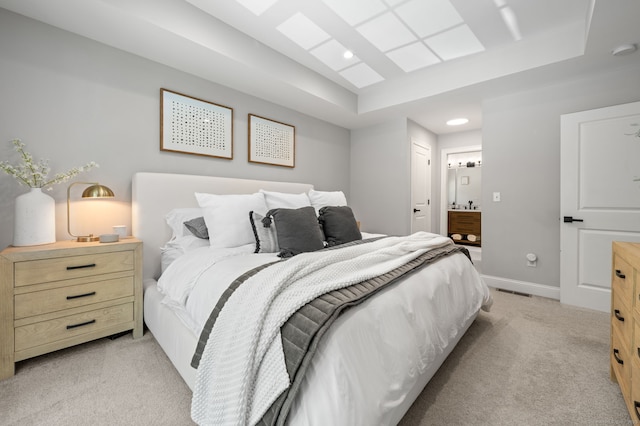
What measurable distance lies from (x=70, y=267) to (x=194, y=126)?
1.60 metres

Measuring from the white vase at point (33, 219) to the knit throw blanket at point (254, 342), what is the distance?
159 cm

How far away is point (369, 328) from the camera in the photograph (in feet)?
3.52

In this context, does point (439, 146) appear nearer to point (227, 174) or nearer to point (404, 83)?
point (404, 83)

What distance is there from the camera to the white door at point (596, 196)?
2.55 meters

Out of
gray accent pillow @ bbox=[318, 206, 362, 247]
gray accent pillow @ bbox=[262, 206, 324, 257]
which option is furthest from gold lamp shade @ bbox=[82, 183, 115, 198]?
gray accent pillow @ bbox=[318, 206, 362, 247]

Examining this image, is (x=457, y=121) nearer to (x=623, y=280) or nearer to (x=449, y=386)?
(x=623, y=280)

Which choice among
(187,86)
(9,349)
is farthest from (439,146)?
(9,349)

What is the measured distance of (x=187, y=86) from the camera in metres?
2.75

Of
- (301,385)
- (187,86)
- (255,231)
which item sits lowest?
(301,385)

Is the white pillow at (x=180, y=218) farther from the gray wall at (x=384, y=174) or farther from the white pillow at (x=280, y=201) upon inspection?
the gray wall at (x=384, y=174)

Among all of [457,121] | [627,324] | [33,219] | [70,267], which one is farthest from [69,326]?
[457,121]

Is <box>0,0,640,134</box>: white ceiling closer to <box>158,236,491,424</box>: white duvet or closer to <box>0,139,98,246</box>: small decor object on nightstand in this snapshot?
<box>0,139,98,246</box>: small decor object on nightstand

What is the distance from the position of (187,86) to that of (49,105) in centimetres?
108

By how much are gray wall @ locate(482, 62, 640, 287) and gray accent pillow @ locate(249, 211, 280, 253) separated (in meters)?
2.79
